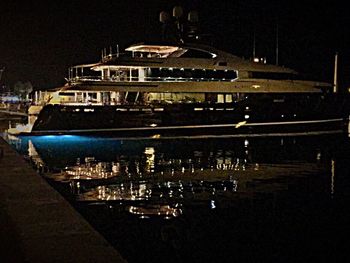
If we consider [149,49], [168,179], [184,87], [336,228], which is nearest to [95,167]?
[168,179]

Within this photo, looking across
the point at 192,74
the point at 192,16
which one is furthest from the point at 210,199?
the point at 192,16

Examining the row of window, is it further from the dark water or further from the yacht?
the dark water

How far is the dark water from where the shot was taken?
7543 millimetres

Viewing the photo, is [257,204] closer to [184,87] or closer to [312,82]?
[184,87]

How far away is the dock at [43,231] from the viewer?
5801mm

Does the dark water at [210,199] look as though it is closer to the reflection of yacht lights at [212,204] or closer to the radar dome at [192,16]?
the reflection of yacht lights at [212,204]

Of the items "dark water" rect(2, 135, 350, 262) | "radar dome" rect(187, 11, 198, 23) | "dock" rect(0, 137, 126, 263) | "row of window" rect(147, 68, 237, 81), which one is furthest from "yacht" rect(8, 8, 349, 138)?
"dock" rect(0, 137, 126, 263)

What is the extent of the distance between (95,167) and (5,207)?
282 inches

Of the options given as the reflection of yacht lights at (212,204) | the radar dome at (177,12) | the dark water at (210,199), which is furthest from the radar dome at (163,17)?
the reflection of yacht lights at (212,204)

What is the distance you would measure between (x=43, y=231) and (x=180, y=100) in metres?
22.5

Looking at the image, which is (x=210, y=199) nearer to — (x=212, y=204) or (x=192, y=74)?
(x=212, y=204)

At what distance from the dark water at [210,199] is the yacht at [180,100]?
19.8 ft

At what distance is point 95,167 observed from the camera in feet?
50.2

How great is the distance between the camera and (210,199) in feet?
35.1
